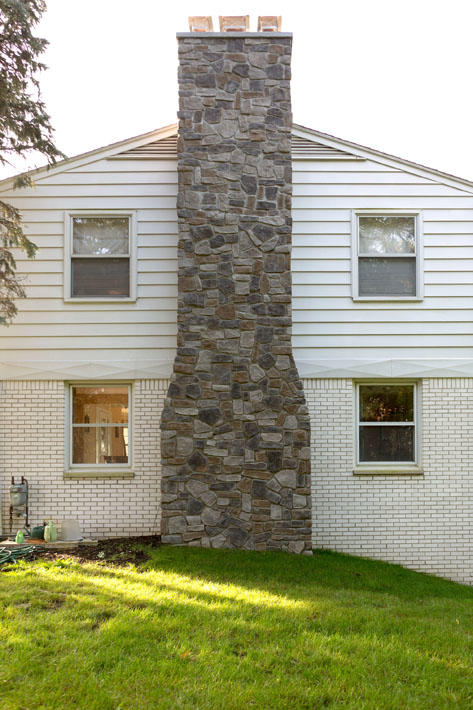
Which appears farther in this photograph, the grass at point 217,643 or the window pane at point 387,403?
the window pane at point 387,403

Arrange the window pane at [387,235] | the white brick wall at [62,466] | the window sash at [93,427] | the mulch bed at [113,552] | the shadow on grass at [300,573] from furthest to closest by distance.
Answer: the window pane at [387,235] → the window sash at [93,427] → the white brick wall at [62,466] → the mulch bed at [113,552] → the shadow on grass at [300,573]

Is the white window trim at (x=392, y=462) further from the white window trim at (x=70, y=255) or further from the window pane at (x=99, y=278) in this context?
the window pane at (x=99, y=278)

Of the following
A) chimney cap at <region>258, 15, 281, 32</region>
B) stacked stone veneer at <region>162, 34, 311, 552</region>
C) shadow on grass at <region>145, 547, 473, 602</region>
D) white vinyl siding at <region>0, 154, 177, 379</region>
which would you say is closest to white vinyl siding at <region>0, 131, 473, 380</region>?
white vinyl siding at <region>0, 154, 177, 379</region>

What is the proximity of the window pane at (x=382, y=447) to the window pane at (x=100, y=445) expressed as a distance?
144 inches

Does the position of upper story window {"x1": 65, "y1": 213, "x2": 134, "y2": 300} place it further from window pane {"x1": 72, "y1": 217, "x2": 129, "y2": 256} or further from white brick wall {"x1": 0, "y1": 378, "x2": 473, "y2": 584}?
white brick wall {"x1": 0, "y1": 378, "x2": 473, "y2": 584}

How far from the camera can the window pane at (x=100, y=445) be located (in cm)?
895

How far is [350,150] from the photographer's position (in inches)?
363

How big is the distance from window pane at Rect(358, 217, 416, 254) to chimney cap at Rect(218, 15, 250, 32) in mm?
3262

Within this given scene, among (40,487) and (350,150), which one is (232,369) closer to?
(40,487)

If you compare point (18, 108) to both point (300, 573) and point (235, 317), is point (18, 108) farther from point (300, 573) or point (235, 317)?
point (300, 573)

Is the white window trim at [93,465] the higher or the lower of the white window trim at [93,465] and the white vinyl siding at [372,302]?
the lower

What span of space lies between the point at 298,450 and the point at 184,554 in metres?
1.99

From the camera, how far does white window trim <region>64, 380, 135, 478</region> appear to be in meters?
8.77

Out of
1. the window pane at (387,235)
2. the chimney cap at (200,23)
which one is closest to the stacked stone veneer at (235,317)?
the chimney cap at (200,23)
